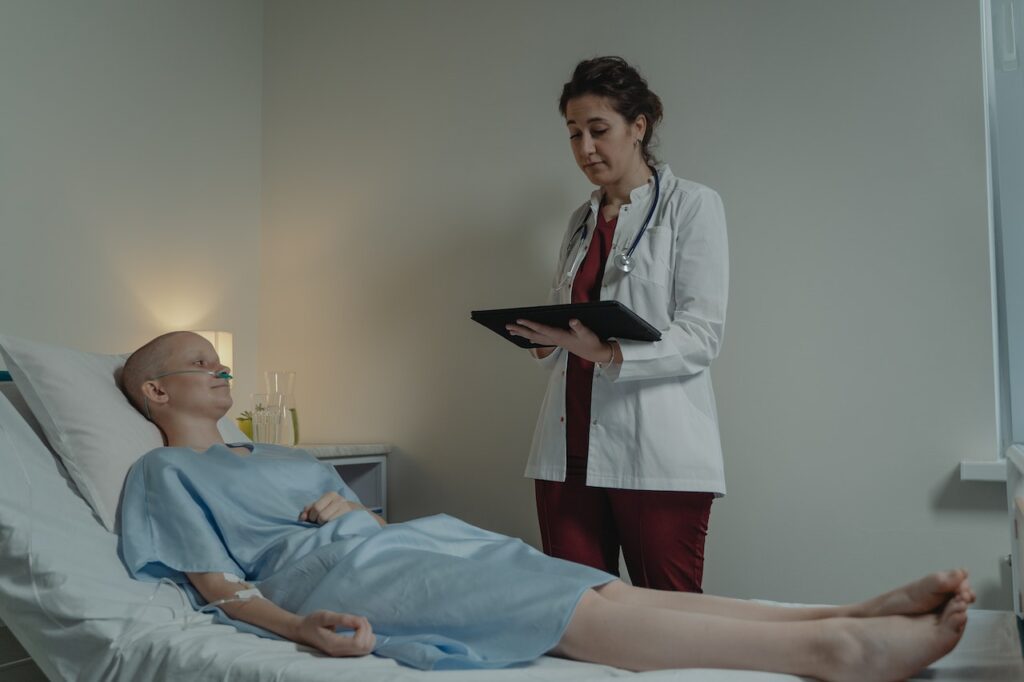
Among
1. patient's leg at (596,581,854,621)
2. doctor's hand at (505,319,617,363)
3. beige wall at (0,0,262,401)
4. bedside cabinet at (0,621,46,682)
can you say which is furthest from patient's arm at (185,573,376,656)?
beige wall at (0,0,262,401)

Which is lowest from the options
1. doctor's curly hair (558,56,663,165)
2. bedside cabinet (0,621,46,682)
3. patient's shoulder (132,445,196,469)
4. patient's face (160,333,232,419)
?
bedside cabinet (0,621,46,682)

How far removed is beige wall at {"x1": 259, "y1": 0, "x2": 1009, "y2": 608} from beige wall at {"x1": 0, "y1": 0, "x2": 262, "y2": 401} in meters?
0.19

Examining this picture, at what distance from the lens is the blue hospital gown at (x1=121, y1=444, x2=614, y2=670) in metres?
1.31

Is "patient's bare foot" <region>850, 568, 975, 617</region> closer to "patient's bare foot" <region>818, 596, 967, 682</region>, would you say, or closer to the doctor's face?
"patient's bare foot" <region>818, 596, 967, 682</region>

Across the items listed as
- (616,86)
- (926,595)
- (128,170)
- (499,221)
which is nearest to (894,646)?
(926,595)

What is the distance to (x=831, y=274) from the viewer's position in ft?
7.86

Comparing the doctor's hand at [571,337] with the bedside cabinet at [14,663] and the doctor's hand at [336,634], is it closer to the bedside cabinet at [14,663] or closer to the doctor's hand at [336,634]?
the doctor's hand at [336,634]

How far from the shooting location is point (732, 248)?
2.52 meters

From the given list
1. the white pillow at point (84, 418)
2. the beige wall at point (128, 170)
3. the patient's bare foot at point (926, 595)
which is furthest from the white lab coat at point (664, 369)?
the beige wall at point (128, 170)

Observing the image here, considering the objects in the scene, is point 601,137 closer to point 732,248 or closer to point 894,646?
point 732,248

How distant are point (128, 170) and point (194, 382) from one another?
4.03 feet

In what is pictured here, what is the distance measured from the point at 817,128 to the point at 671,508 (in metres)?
1.18

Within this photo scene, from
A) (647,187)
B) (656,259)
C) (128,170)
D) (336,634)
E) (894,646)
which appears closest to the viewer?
(894,646)

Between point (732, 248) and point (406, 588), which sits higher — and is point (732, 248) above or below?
above
